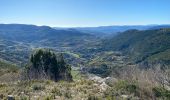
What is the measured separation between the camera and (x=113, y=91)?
14.8 m

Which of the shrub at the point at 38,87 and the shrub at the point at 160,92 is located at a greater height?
the shrub at the point at 160,92

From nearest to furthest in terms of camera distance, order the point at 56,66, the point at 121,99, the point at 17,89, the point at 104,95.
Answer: the point at 121,99 < the point at 104,95 < the point at 17,89 < the point at 56,66

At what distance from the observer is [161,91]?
1452 centimetres

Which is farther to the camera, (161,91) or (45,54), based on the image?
(45,54)

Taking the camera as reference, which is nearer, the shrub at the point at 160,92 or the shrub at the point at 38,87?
the shrub at the point at 160,92

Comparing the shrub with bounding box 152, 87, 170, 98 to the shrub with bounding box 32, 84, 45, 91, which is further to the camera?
the shrub with bounding box 32, 84, 45, 91

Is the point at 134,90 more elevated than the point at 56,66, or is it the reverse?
the point at 134,90

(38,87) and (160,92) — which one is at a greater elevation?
(160,92)

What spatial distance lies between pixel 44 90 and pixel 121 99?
474 centimetres

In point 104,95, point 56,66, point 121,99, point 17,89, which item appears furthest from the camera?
point 56,66

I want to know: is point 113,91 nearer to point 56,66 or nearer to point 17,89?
point 17,89

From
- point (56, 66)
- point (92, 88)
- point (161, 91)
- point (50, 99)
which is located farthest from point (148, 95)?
point (56, 66)

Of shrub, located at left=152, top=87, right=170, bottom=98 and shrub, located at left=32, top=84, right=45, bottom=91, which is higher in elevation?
shrub, located at left=152, top=87, right=170, bottom=98

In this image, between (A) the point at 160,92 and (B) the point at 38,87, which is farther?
(B) the point at 38,87
